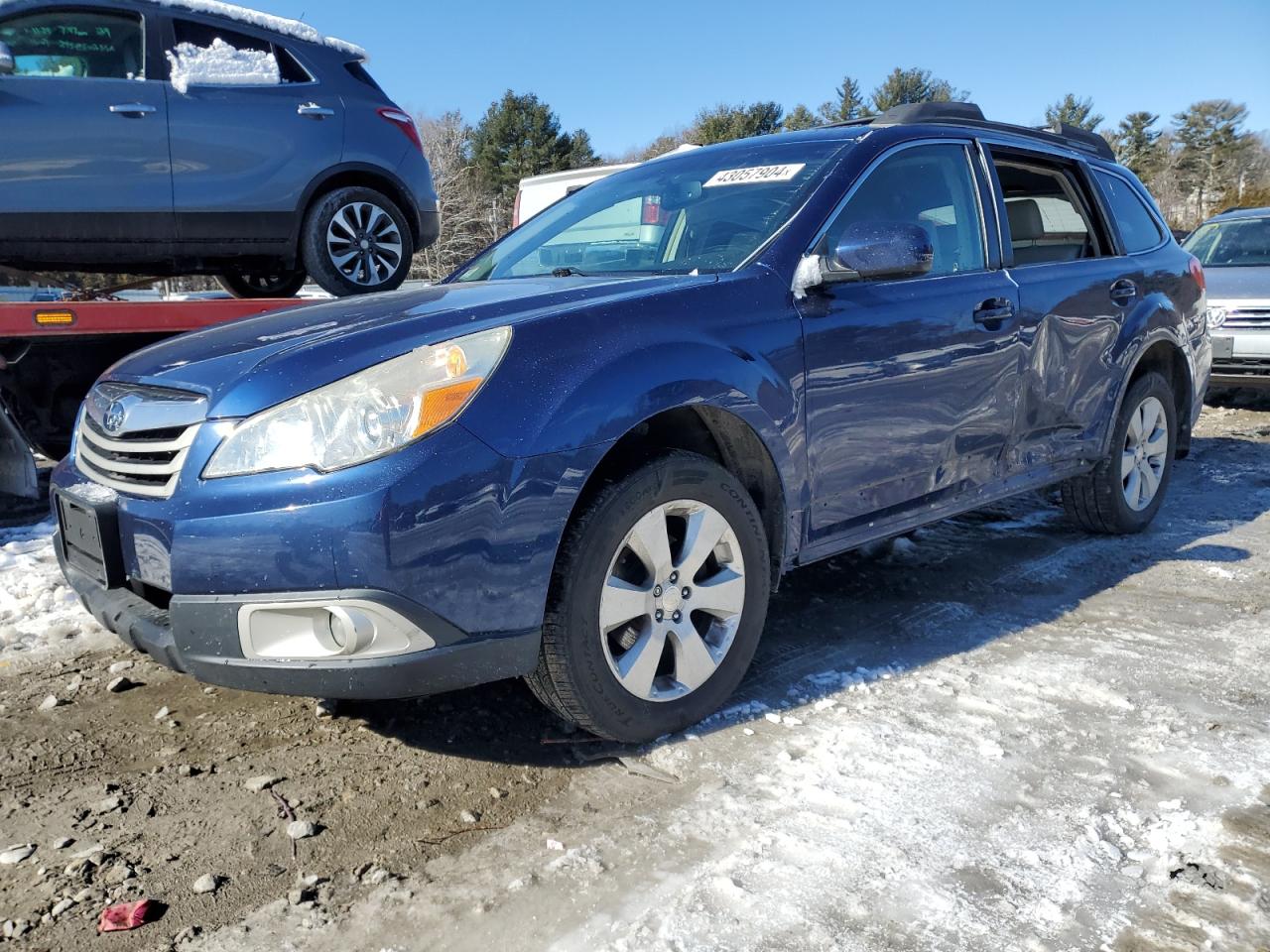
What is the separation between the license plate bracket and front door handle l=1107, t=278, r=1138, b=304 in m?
3.96

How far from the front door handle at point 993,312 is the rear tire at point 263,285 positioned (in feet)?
14.3

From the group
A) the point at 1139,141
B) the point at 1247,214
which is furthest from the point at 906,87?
the point at 1247,214

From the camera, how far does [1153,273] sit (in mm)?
4746

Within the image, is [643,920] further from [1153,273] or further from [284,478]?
[1153,273]

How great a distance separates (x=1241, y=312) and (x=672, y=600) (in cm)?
780

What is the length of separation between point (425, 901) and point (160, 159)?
4.42 m

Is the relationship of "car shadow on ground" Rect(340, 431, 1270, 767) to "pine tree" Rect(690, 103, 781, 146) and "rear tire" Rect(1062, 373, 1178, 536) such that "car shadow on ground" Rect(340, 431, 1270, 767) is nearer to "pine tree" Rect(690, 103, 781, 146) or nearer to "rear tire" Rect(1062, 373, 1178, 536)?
"rear tire" Rect(1062, 373, 1178, 536)

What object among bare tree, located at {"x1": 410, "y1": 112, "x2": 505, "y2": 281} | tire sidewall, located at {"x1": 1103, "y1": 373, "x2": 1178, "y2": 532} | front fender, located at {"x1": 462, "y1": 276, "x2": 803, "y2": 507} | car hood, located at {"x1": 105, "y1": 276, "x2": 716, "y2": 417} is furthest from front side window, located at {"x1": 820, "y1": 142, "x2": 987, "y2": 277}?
bare tree, located at {"x1": 410, "y1": 112, "x2": 505, "y2": 281}

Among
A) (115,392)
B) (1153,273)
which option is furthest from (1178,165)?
(115,392)

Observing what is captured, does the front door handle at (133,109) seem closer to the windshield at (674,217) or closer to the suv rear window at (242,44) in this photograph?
the suv rear window at (242,44)

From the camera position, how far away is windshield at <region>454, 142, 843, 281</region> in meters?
3.24

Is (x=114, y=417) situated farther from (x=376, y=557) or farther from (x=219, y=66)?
(x=219, y=66)

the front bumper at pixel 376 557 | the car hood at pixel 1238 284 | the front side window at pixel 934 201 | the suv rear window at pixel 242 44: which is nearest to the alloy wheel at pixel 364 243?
the suv rear window at pixel 242 44

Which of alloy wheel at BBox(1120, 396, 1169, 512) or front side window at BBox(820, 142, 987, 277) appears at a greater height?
front side window at BBox(820, 142, 987, 277)
